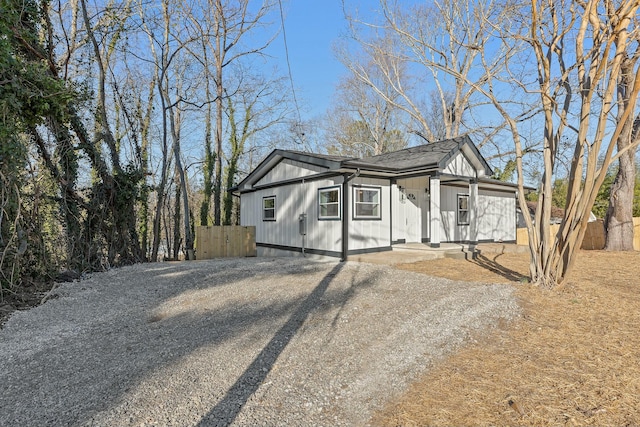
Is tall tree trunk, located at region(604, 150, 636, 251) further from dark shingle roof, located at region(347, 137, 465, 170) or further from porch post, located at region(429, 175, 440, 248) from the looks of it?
porch post, located at region(429, 175, 440, 248)

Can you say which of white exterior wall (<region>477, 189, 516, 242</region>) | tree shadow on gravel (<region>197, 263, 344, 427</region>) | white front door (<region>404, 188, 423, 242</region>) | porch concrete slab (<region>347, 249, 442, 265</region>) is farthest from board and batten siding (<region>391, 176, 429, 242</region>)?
tree shadow on gravel (<region>197, 263, 344, 427</region>)

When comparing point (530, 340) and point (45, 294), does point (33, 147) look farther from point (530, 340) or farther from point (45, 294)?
point (530, 340)

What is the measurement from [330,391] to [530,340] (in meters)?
2.10

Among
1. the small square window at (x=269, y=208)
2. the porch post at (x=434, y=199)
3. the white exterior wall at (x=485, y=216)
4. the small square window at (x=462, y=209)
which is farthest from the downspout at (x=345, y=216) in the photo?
the small square window at (x=462, y=209)

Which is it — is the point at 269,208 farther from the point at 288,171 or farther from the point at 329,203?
the point at 329,203

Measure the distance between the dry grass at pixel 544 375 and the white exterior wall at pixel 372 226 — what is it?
5046mm

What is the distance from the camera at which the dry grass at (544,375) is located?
2.16m

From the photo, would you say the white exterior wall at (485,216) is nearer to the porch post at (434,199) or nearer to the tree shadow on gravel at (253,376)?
the porch post at (434,199)

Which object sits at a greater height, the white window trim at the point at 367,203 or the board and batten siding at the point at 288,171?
the board and batten siding at the point at 288,171

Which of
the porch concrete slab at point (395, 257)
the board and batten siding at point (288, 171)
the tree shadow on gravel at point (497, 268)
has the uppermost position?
the board and batten siding at point (288, 171)

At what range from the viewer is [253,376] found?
2.84 m

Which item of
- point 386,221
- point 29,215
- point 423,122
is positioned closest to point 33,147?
point 29,215

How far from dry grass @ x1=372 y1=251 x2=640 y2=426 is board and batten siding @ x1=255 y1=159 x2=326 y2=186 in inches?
263

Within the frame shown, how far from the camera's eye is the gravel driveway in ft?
7.88
